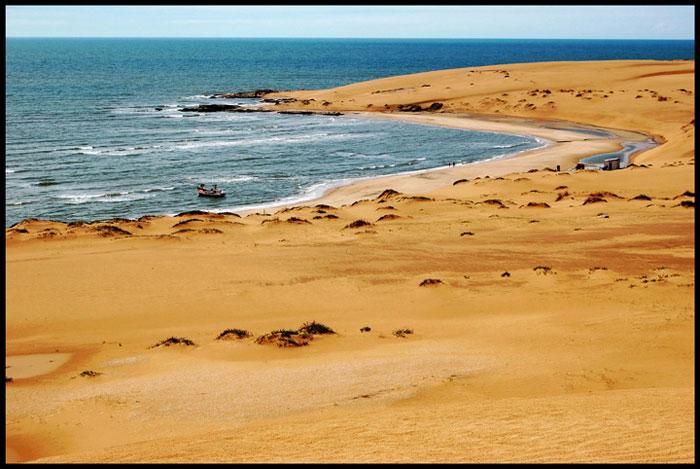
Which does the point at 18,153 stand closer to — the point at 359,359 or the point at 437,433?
the point at 359,359

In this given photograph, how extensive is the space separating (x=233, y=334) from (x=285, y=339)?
51.3 inches

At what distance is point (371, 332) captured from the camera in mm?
17109

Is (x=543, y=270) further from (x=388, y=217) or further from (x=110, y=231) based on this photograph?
(x=110, y=231)

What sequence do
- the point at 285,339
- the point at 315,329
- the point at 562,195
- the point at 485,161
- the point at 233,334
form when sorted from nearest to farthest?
the point at 285,339 → the point at 233,334 → the point at 315,329 → the point at 562,195 → the point at 485,161

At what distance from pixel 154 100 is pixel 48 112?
744 inches

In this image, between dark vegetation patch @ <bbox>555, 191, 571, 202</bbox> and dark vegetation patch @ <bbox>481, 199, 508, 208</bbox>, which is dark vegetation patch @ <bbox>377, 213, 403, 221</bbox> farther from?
dark vegetation patch @ <bbox>555, 191, 571, 202</bbox>

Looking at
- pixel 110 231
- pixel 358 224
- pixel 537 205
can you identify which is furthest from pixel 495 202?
pixel 110 231

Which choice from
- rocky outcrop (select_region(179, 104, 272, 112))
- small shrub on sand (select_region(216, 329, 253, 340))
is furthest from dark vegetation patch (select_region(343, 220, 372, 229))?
rocky outcrop (select_region(179, 104, 272, 112))

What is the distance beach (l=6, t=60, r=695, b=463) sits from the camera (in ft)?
34.2

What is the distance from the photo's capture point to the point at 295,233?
27.3 m

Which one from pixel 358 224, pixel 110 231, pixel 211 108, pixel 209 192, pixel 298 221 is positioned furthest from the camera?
pixel 211 108

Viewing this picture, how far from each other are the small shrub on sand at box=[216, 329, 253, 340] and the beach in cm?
15

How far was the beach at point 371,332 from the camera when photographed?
1041cm

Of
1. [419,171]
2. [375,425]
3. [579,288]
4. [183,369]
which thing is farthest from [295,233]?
[419,171]
